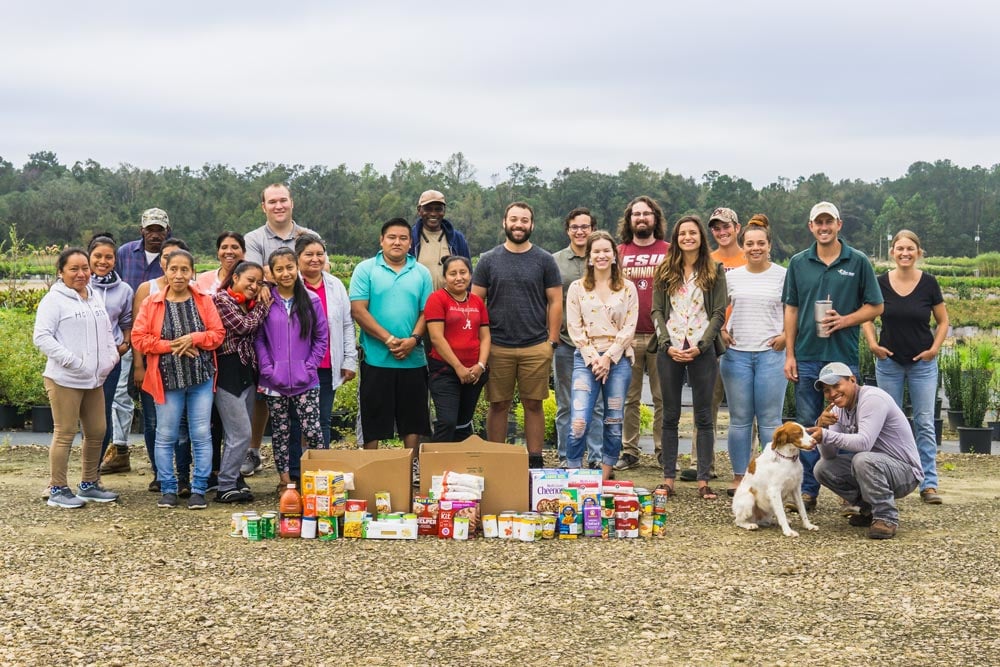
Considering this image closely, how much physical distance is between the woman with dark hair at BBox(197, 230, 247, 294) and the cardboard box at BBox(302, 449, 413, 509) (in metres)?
1.55

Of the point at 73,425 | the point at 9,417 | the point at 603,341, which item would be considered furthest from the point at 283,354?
the point at 9,417

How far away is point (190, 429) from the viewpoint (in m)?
6.23

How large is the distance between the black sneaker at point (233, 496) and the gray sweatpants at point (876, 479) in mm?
3658

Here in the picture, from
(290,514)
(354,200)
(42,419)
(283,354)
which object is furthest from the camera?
(354,200)

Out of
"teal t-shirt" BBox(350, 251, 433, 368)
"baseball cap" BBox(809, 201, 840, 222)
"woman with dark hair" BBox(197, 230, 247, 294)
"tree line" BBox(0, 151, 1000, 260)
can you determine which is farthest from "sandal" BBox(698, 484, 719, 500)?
"tree line" BBox(0, 151, 1000, 260)

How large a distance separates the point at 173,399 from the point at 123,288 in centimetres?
97

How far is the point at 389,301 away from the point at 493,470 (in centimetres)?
149

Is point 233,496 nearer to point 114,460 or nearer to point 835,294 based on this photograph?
point 114,460

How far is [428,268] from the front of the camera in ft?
23.7

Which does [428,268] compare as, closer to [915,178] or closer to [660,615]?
[660,615]

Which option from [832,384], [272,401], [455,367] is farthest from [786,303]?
[272,401]

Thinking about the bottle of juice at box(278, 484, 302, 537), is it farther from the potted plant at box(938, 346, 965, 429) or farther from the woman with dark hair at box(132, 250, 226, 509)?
the potted plant at box(938, 346, 965, 429)

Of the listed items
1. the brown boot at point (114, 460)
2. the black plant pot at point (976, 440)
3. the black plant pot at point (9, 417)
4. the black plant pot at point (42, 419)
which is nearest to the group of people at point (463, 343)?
the brown boot at point (114, 460)

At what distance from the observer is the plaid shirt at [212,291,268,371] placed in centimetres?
623
